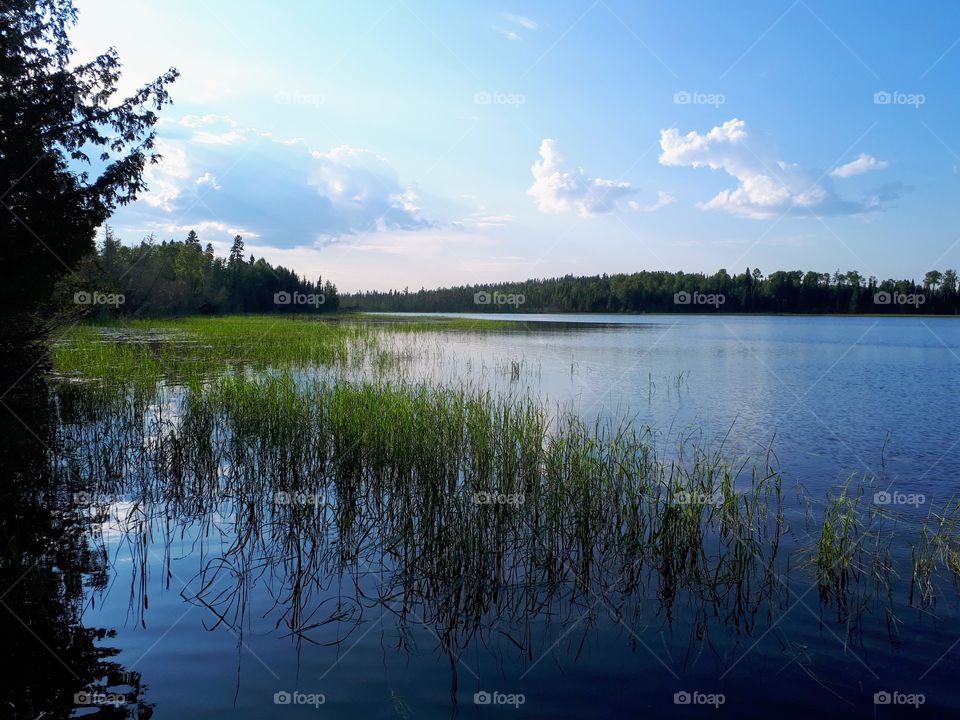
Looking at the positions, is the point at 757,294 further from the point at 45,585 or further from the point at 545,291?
the point at 45,585

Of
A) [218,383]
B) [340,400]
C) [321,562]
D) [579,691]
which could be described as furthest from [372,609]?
[218,383]

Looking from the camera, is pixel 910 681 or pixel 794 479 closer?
pixel 910 681

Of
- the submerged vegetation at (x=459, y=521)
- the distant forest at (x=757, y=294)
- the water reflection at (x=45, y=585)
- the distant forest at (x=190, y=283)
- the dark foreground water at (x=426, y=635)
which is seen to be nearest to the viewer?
the water reflection at (x=45, y=585)

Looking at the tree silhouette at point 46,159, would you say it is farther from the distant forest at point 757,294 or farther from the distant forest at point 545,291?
the distant forest at point 757,294

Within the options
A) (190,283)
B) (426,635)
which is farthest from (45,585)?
(190,283)

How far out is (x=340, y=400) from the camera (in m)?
10.9

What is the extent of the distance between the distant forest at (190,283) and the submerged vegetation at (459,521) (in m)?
31.3

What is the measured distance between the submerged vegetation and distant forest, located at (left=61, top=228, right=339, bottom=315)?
3131cm

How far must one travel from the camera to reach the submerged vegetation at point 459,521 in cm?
603

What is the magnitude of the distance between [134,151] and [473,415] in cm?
793

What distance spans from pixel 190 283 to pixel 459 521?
70978 mm

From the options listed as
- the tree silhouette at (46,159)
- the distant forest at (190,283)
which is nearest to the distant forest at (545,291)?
the distant forest at (190,283)

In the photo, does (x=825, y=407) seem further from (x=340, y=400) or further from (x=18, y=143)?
(x=18, y=143)

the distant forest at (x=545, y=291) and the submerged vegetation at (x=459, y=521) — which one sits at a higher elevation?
the distant forest at (x=545, y=291)
